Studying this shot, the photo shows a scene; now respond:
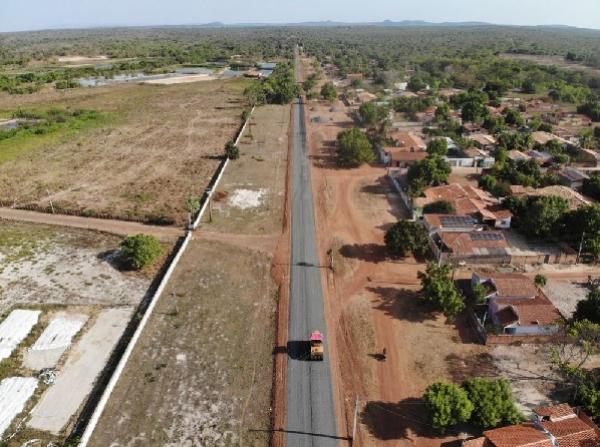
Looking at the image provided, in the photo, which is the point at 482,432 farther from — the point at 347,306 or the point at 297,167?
the point at 297,167

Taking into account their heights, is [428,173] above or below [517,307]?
above

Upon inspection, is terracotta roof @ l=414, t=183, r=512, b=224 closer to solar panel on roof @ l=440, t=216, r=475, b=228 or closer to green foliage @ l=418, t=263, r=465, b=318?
solar panel on roof @ l=440, t=216, r=475, b=228

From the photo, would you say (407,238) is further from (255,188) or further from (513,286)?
(255,188)

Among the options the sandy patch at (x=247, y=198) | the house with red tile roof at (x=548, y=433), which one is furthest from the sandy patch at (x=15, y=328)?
the house with red tile roof at (x=548, y=433)

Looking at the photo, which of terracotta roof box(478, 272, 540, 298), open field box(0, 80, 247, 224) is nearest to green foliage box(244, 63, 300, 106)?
open field box(0, 80, 247, 224)

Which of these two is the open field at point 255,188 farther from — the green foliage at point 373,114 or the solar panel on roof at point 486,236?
the solar panel on roof at point 486,236

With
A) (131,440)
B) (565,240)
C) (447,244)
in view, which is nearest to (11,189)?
(131,440)

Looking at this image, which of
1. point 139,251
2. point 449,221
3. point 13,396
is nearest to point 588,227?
point 449,221
